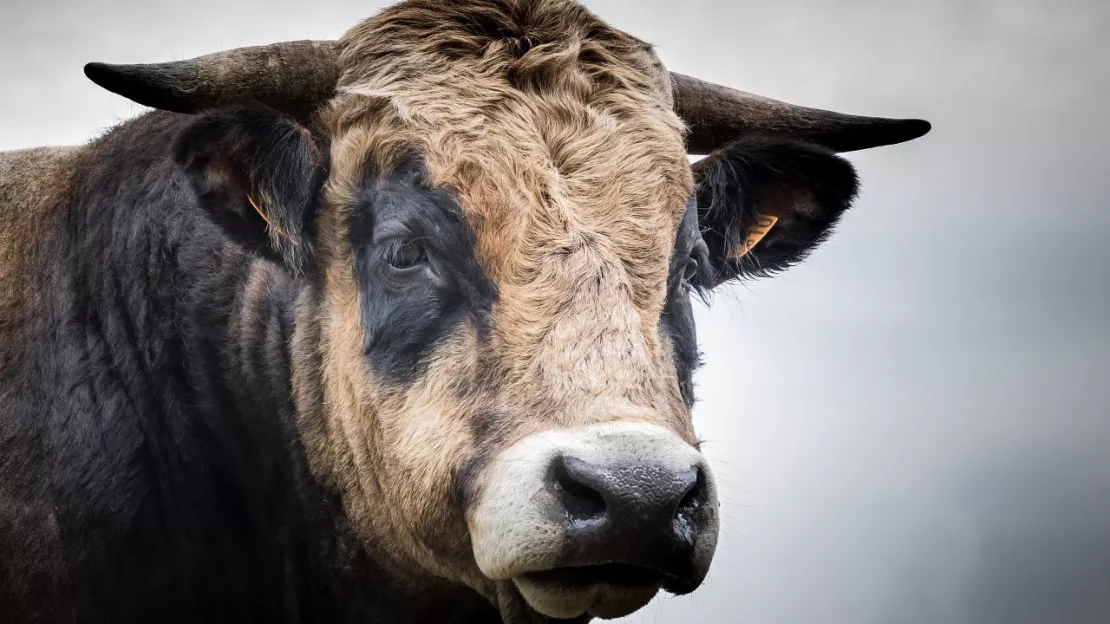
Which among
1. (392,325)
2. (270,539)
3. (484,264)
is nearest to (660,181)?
(484,264)

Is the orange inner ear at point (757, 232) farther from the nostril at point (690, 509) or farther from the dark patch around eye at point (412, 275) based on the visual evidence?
the nostril at point (690, 509)

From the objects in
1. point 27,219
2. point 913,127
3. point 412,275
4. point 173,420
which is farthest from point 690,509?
point 27,219

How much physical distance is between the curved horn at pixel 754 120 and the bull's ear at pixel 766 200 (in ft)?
0.69

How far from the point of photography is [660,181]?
393cm

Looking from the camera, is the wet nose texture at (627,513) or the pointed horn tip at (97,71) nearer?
the wet nose texture at (627,513)

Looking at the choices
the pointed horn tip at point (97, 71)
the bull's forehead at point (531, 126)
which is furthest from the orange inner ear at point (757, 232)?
the pointed horn tip at point (97, 71)

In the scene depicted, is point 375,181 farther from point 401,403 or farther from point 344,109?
point 401,403

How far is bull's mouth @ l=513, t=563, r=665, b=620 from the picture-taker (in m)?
3.02

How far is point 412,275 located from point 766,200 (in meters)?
1.94

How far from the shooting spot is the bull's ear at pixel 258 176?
3867mm

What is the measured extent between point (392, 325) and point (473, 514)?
80cm

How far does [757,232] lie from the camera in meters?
4.91

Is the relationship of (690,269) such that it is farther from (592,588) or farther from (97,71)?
(97,71)

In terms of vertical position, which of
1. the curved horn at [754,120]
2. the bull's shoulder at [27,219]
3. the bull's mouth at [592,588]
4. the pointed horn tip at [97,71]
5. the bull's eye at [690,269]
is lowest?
the bull's mouth at [592,588]
